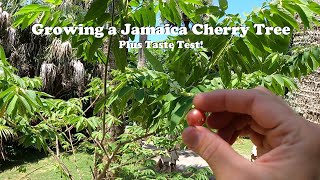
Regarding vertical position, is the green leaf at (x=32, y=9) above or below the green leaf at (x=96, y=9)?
above

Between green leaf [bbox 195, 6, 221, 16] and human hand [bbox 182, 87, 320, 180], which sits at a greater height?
green leaf [bbox 195, 6, 221, 16]

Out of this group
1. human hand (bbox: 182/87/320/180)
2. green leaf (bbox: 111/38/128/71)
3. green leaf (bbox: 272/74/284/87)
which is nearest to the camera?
human hand (bbox: 182/87/320/180)

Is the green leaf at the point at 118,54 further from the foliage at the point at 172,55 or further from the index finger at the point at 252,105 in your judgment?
the index finger at the point at 252,105

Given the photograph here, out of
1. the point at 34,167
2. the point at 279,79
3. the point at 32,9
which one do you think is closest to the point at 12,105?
the point at 32,9

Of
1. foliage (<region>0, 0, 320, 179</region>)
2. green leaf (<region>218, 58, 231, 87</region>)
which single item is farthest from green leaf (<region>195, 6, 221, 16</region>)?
green leaf (<region>218, 58, 231, 87</region>)

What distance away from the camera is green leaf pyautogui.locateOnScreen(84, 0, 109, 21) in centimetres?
125

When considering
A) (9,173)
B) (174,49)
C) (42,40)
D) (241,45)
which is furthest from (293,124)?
(42,40)

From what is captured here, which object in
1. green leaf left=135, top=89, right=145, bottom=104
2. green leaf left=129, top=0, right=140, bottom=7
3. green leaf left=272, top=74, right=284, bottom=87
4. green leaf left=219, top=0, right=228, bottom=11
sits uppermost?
green leaf left=129, top=0, right=140, bottom=7

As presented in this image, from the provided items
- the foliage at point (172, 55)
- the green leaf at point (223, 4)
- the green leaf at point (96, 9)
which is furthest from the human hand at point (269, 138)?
the green leaf at point (223, 4)

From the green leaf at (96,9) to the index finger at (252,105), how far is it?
638mm

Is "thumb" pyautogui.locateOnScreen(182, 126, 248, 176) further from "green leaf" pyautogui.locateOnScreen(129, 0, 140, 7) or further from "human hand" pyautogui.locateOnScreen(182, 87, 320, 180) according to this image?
"green leaf" pyautogui.locateOnScreen(129, 0, 140, 7)

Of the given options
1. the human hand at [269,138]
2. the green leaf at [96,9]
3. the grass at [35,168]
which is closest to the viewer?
the human hand at [269,138]

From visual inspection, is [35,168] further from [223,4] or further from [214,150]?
[214,150]

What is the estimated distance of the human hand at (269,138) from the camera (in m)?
0.64
